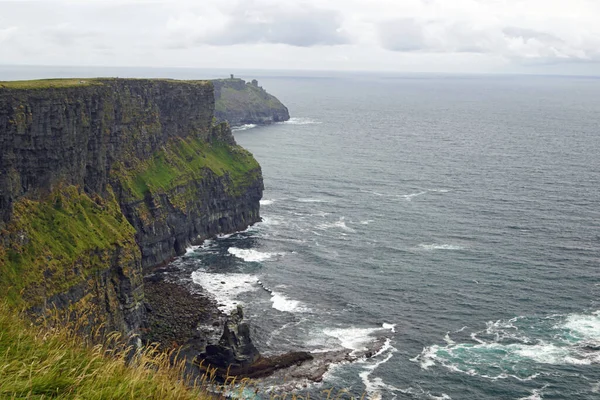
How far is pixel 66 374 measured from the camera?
1524 cm

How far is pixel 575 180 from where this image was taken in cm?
16462

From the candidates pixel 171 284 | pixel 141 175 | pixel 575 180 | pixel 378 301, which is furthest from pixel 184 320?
pixel 575 180

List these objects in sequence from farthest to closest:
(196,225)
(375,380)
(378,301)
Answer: (196,225) < (378,301) < (375,380)

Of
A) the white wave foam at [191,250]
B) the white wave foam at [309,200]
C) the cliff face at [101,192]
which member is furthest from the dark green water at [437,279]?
the cliff face at [101,192]

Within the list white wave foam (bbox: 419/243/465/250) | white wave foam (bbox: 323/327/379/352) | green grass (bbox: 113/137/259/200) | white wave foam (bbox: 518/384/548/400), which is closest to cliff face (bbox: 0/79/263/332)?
green grass (bbox: 113/137/259/200)

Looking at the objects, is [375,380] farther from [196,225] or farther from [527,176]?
[527,176]

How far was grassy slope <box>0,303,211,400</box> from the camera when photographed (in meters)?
14.2

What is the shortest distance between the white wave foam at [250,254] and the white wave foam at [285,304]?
1848 centimetres

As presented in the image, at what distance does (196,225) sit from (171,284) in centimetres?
2628

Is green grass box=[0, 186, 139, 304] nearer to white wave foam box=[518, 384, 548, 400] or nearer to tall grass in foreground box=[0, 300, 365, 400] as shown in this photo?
white wave foam box=[518, 384, 548, 400]

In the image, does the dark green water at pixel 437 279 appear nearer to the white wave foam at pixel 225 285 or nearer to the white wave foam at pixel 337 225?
the white wave foam at pixel 225 285

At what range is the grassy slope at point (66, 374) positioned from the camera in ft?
46.6

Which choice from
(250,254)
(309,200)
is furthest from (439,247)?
(309,200)

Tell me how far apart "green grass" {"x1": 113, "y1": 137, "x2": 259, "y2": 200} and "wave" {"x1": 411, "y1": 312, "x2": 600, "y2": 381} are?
61.9 meters
